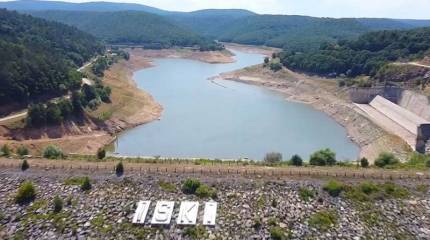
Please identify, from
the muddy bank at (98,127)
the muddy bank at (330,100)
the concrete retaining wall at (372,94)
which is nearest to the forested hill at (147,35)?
the muddy bank at (330,100)

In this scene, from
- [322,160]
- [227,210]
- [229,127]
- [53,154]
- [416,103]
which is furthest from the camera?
[416,103]

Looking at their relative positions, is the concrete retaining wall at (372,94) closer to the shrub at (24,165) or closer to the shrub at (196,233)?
the shrub at (196,233)

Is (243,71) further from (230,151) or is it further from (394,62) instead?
(230,151)

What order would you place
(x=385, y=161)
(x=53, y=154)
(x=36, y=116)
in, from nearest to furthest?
(x=53, y=154)
(x=385, y=161)
(x=36, y=116)

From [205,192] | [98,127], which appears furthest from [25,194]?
[98,127]

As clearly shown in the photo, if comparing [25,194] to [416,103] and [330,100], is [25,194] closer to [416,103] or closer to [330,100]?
[416,103]

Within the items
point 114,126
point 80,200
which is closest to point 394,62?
point 114,126
